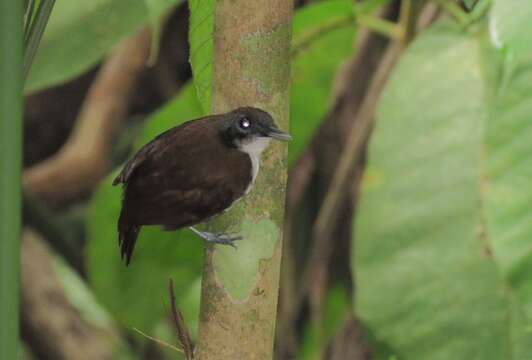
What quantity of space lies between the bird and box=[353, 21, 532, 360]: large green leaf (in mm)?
568

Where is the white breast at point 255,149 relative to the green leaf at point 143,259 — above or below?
above

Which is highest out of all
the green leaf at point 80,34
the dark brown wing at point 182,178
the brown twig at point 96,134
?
the dark brown wing at point 182,178

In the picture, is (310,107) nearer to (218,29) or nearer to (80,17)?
(80,17)

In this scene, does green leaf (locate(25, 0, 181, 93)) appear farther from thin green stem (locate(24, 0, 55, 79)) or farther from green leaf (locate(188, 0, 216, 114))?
thin green stem (locate(24, 0, 55, 79))

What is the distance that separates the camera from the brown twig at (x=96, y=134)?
2332 mm

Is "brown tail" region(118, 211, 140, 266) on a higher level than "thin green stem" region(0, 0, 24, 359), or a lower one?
lower

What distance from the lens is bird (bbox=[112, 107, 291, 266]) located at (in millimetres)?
766

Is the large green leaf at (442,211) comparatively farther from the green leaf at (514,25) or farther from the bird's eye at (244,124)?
the bird's eye at (244,124)

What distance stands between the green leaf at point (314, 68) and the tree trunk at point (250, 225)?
87 centimetres

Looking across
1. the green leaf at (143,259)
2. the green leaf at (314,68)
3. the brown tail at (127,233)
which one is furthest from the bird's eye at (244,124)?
the green leaf at (314,68)

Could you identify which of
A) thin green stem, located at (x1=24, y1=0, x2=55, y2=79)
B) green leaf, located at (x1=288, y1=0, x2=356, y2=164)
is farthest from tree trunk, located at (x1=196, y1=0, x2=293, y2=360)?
green leaf, located at (x1=288, y1=0, x2=356, y2=164)

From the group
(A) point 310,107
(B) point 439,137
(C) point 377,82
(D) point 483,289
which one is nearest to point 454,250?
(D) point 483,289

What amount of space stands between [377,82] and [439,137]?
1.71 feet

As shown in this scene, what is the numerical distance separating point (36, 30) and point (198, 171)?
167 millimetres
